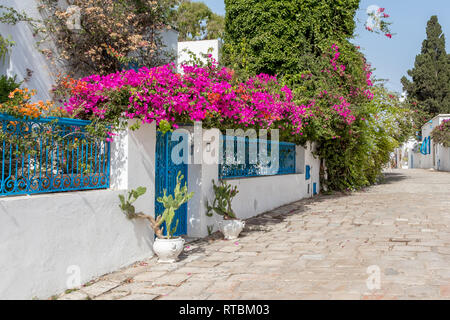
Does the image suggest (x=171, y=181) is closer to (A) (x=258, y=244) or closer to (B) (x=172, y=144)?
(B) (x=172, y=144)

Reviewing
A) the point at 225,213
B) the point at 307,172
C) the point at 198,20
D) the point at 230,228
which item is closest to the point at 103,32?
the point at 225,213

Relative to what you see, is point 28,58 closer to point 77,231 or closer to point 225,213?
point 225,213

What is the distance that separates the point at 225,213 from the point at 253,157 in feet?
9.24

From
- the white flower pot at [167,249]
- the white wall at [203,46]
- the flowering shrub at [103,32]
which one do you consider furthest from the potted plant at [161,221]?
the white wall at [203,46]

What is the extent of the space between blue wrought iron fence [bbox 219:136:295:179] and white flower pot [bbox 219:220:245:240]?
1.27 meters

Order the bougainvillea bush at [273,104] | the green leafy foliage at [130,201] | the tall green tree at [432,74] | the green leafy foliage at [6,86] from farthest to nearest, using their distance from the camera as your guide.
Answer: the tall green tree at [432,74] → the green leafy foliage at [6,86] → the bougainvillea bush at [273,104] → the green leafy foliage at [130,201]

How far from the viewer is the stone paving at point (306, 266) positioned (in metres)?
4.19

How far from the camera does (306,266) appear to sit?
5184 millimetres

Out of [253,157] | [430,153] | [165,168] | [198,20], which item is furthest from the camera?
[430,153]

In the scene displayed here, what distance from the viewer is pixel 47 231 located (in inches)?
162

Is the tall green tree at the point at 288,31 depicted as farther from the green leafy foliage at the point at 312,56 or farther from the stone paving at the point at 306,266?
the stone paving at the point at 306,266

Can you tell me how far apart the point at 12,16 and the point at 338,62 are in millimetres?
9502

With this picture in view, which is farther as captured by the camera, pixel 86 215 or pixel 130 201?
pixel 130 201

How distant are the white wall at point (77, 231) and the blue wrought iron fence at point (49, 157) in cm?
15
